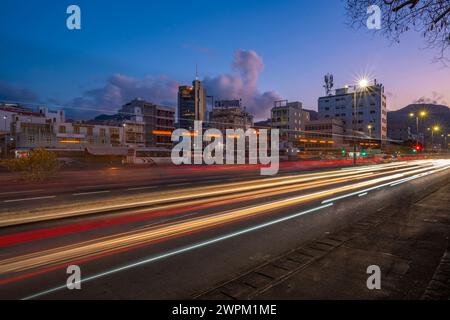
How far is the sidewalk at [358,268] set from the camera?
401cm

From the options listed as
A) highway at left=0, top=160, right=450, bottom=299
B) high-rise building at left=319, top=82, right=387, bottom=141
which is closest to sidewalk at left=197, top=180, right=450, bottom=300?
highway at left=0, top=160, right=450, bottom=299

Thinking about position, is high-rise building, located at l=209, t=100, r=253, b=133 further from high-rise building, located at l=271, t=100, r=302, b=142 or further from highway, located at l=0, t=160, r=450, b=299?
highway, located at l=0, t=160, r=450, b=299

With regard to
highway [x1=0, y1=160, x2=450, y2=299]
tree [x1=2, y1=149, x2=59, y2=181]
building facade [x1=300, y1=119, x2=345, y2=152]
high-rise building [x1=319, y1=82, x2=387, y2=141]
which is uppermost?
high-rise building [x1=319, y1=82, x2=387, y2=141]

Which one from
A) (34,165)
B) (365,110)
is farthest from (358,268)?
(365,110)

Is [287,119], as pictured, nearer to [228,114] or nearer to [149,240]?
[228,114]

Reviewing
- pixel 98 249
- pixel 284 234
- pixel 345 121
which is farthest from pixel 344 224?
pixel 345 121

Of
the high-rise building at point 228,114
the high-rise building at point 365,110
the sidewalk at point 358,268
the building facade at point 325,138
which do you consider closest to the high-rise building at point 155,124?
the high-rise building at point 228,114

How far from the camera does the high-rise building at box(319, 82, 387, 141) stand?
374 feet

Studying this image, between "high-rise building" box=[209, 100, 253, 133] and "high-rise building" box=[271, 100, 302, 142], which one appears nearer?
"high-rise building" box=[271, 100, 302, 142]

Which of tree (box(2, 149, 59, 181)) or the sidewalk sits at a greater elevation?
tree (box(2, 149, 59, 181))

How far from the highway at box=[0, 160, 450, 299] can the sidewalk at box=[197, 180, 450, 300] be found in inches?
21.7

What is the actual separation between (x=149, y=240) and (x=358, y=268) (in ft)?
15.4

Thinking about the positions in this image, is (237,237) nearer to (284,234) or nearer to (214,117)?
(284,234)

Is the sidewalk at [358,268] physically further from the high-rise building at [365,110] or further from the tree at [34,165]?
the high-rise building at [365,110]
